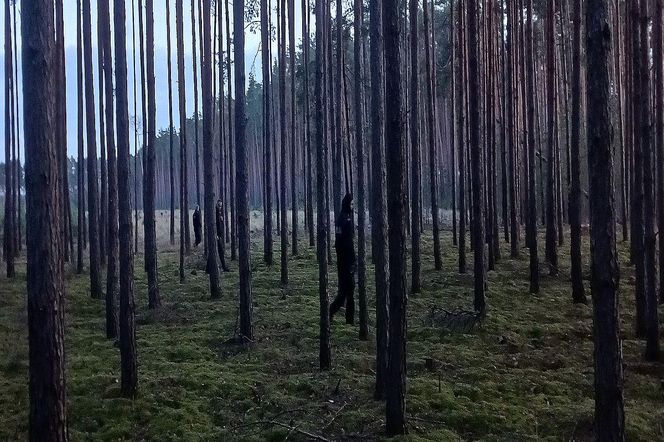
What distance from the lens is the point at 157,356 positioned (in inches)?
401

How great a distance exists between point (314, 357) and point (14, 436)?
4.44m

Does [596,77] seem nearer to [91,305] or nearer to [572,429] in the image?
[572,429]

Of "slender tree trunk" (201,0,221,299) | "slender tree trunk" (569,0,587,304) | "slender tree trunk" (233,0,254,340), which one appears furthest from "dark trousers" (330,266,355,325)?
"slender tree trunk" (569,0,587,304)

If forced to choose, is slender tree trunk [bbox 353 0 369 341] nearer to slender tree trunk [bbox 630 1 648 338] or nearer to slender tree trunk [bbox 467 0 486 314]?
slender tree trunk [bbox 467 0 486 314]

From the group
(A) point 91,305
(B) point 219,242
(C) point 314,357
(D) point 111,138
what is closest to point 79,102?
(B) point 219,242

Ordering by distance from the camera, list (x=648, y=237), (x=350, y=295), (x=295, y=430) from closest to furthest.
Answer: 1. (x=295, y=430)
2. (x=648, y=237)
3. (x=350, y=295)

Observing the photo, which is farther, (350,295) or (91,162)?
(91,162)

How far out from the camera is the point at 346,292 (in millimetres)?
11477

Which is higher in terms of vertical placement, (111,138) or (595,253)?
(111,138)

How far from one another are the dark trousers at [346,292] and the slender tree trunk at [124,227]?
396 cm

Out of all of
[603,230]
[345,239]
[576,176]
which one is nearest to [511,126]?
[576,176]

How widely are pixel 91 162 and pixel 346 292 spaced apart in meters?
7.93

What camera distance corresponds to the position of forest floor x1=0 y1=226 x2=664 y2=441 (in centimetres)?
726

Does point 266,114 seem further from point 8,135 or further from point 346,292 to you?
point 346,292
